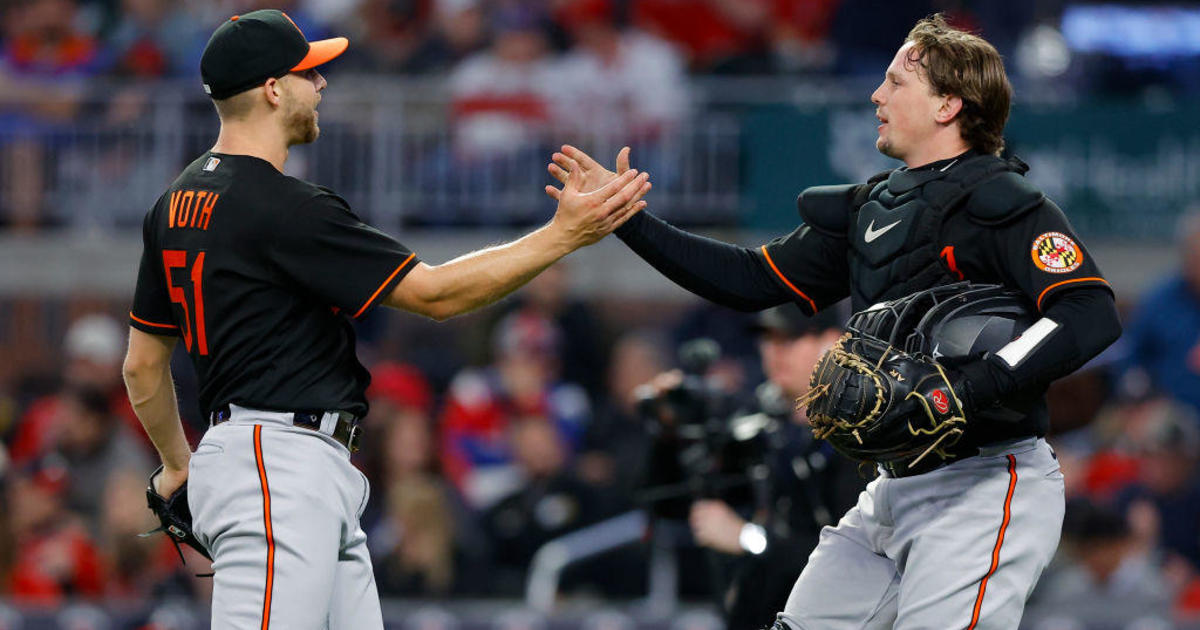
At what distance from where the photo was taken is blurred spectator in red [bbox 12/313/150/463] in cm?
1028

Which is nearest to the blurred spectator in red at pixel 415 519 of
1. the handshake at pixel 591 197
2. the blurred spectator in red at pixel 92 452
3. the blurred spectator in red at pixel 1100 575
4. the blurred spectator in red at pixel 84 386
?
the blurred spectator in red at pixel 92 452

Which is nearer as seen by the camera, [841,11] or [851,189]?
[851,189]

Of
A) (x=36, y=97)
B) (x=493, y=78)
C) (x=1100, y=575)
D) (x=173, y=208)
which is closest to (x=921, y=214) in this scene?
(x=173, y=208)

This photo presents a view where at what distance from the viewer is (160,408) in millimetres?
Answer: 4871

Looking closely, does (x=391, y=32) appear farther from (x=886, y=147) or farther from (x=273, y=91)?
(x=886, y=147)

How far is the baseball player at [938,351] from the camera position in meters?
4.18

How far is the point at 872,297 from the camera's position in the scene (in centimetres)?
458

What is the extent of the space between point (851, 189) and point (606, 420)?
5.21m

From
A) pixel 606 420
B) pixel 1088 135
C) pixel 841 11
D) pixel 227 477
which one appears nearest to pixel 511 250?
pixel 227 477

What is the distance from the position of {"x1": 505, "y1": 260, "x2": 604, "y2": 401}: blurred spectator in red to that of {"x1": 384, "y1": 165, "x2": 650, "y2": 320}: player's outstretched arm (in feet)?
18.3

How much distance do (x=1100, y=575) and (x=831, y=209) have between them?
432cm

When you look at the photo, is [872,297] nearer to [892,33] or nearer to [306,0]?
[892,33]

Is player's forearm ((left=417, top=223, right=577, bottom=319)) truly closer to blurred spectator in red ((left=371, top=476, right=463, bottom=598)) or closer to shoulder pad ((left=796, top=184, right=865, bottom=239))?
shoulder pad ((left=796, top=184, right=865, bottom=239))

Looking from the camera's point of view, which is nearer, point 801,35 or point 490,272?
point 490,272
